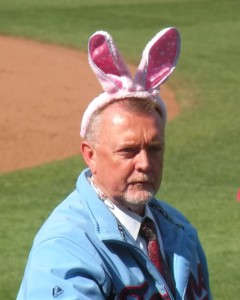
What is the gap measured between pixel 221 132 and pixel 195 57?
357cm

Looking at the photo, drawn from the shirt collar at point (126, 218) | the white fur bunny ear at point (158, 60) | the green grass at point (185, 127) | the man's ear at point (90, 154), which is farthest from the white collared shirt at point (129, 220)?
the green grass at point (185, 127)

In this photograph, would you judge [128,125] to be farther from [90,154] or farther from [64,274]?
[64,274]

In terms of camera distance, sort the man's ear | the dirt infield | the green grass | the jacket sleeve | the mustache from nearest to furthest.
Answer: the jacket sleeve, the mustache, the man's ear, the green grass, the dirt infield

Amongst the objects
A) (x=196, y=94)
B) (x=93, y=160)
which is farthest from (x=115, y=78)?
(x=196, y=94)

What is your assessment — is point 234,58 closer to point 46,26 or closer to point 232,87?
point 232,87

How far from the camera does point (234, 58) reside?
Answer: 1329 centimetres

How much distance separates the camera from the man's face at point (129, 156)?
2742 millimetres

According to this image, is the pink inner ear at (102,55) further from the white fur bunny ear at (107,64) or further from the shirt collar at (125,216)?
the shirt collar at (125,216)

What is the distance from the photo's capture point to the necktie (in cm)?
280

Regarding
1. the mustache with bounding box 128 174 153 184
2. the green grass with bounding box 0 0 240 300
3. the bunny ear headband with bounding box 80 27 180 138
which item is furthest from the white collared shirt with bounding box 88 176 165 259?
the green grass with bounding box 0 0 240 300

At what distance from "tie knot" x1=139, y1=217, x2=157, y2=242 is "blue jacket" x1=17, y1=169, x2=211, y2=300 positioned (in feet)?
0.17

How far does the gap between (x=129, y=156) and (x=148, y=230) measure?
0.24 meters

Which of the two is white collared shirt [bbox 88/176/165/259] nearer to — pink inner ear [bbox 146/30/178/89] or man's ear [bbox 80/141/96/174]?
man's ear [bbox 80/141/96/174]

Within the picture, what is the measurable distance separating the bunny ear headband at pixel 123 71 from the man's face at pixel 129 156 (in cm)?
5
